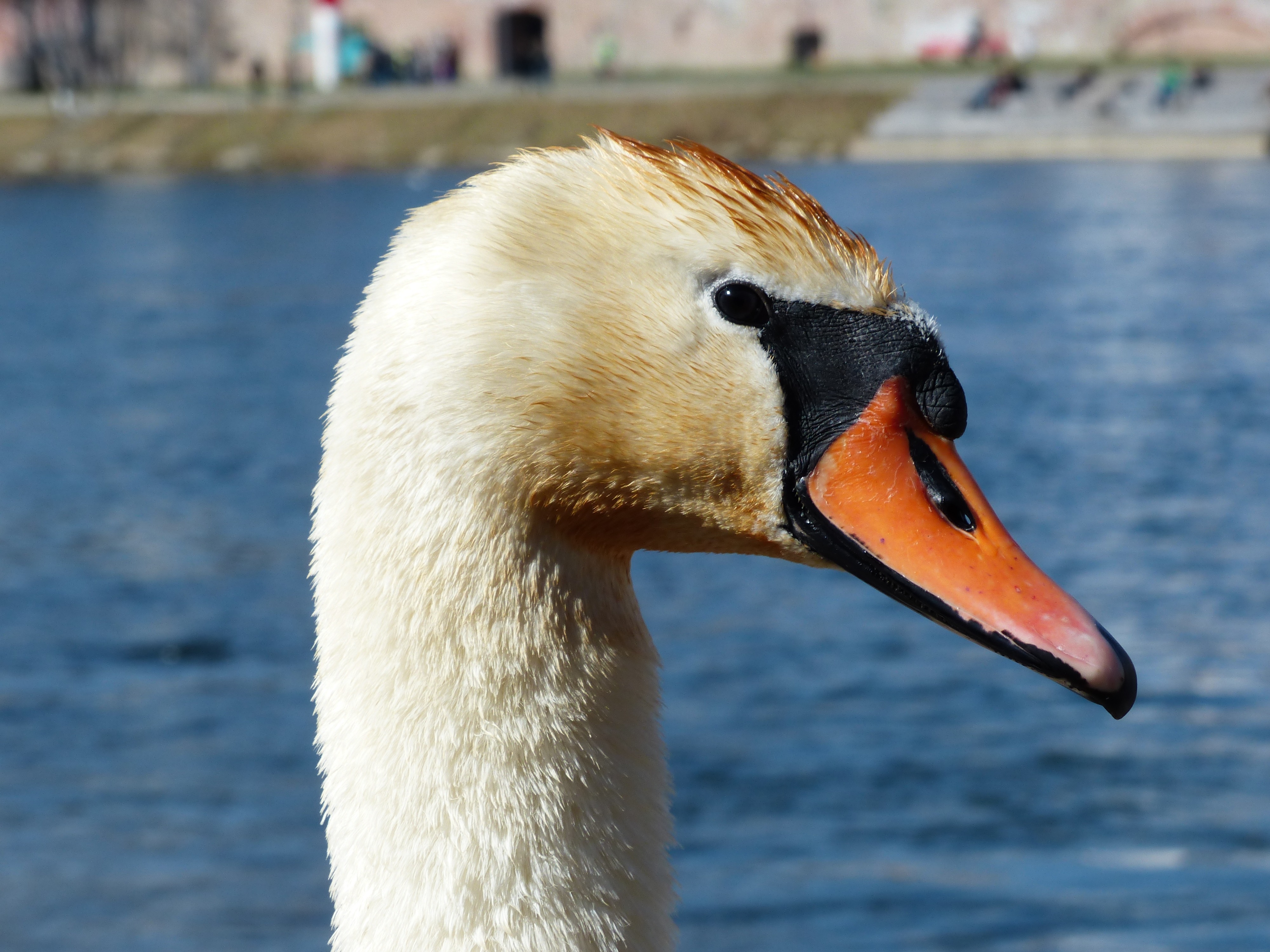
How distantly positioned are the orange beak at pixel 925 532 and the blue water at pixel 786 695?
4.75 meters

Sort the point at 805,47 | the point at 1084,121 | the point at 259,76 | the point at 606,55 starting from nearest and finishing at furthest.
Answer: the point at 1084,121, the point at 805,47, the point at 606,55, the point at 259,76

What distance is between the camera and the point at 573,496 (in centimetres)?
227

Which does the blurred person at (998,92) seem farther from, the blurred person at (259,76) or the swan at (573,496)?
the swan at (573,496)

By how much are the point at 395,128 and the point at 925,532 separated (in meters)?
52.1

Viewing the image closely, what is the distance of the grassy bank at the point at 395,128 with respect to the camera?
48.4 m

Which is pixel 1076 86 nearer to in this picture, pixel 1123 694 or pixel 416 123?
pixel 416 123

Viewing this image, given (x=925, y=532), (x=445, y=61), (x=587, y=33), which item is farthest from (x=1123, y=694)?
(x=445, y=61)

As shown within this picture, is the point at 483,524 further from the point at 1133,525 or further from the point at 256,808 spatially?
the point at 1133,525

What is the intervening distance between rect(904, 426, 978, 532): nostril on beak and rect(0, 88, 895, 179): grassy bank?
4369cm

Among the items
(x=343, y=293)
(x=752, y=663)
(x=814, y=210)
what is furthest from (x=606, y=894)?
(x=343, y=293)

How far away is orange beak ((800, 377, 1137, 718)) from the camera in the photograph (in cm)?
221

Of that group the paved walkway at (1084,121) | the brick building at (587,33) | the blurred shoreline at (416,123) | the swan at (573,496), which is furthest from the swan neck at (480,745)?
the brick building at (587,33)

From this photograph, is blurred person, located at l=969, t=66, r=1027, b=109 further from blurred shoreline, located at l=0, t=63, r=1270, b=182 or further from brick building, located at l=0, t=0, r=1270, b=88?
brick building, located at l=0, t=0, r=1270, b=88

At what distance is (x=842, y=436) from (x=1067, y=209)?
35773 mm
